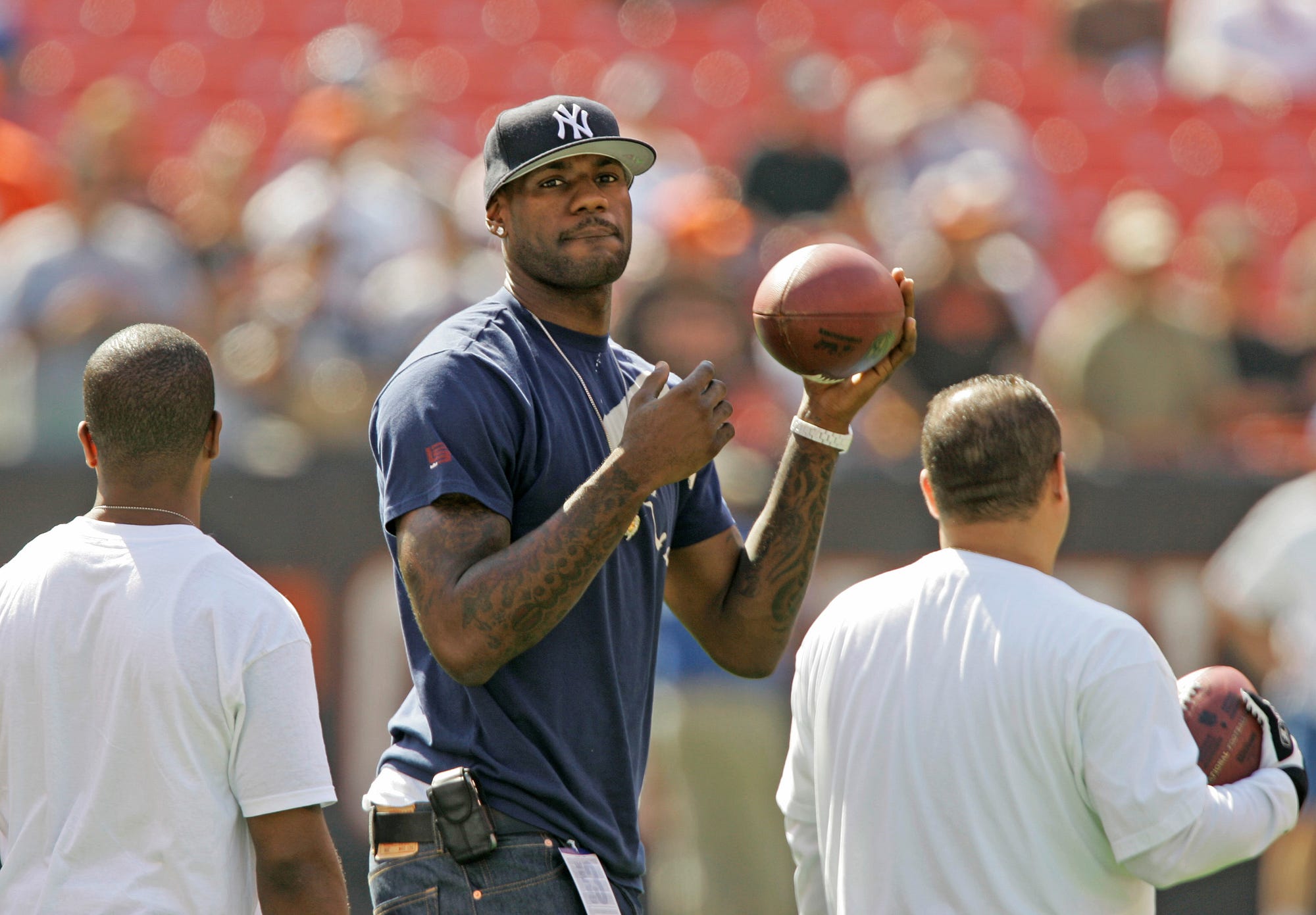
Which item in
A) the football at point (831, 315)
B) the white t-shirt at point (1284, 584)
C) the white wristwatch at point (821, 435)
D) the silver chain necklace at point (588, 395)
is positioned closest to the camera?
the silver chain necklace at point (588, 395)

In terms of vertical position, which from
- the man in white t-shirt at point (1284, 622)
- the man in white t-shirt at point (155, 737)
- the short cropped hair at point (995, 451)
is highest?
the short cropped hair at point (995, 451)

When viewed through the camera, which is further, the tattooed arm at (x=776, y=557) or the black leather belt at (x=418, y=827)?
the tattooed arm at (x=776, y=557)

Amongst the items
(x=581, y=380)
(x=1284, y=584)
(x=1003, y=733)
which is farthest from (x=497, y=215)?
(x=1284, y=584)

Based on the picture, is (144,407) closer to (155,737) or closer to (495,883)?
(155,737)

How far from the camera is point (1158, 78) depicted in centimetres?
1238

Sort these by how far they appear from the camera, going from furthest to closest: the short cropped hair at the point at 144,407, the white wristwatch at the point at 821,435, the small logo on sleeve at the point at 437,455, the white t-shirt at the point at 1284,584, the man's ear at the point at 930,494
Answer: the white t-shirt at the point at 1284,584 < the white wristwatch at the point at 821,435 < the man's ear at the point at 930,494 < the small logo on sleeve at the point at 437,455 < the short cropped hair at the point at 144,407

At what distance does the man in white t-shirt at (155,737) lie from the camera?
8.85 feet

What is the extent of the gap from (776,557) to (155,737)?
1391mm

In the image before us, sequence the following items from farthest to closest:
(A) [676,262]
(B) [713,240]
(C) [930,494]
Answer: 1. (B) [713,240]
2. (A) [676,262]
3. (C) [930,494]

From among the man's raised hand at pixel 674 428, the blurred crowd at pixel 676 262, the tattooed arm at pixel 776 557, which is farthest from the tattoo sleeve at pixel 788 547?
the blurred crowd at pixel 676 262

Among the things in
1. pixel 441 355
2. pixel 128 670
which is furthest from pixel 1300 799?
pixel 128 670

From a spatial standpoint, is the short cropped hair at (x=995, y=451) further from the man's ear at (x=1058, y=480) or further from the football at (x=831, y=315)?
the football at (x=831, y=315)

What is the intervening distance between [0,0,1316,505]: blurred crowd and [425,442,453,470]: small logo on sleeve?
4218 millimetres

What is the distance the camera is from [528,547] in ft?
9.50
